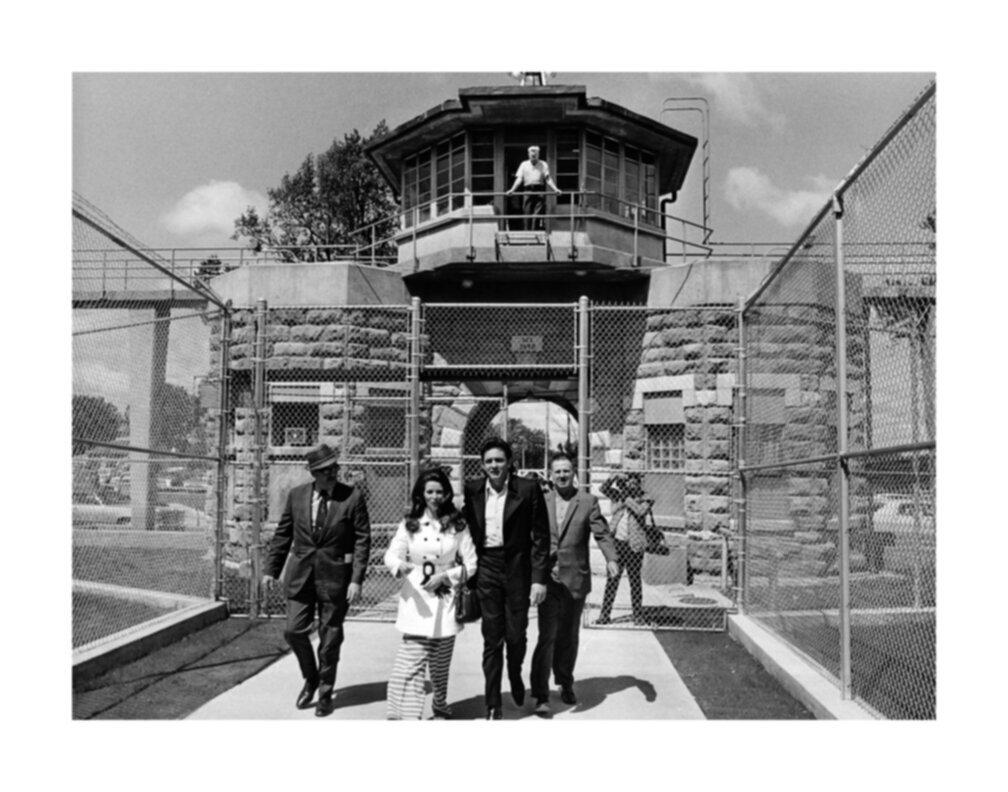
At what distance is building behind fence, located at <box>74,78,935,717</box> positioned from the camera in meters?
5.82

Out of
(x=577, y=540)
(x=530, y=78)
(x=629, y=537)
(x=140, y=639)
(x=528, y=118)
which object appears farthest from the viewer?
(x=530, y=78)

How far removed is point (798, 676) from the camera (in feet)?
20.4

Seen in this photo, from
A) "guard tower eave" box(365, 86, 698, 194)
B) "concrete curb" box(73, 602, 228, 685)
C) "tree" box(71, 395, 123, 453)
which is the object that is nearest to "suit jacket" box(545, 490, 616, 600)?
"concrete curb" box(73, 602, 228, 685)

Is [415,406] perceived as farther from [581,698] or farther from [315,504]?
[581,698]

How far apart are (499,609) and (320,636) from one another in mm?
1298

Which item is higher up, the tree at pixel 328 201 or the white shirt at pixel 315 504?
the tree at pixel 328 201

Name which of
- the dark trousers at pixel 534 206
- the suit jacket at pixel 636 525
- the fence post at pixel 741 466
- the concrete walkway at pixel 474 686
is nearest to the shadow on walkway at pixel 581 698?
the concrete walkway at pixel 474 686

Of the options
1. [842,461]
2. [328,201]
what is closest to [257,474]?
[842,461]

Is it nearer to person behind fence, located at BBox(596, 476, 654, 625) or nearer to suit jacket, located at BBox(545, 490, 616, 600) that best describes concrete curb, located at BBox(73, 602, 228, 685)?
suit jacket, located at BBox(545, 490, 616, 600)

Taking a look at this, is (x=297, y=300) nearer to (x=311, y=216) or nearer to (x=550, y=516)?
(x=550, y=516)

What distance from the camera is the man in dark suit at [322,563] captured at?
6020mm

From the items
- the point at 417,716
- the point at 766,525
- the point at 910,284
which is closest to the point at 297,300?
the point at 766,525

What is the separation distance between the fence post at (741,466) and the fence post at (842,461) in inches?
140

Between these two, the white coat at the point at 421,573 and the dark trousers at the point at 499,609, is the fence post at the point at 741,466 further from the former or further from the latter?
the white coat at the point at 421,573
